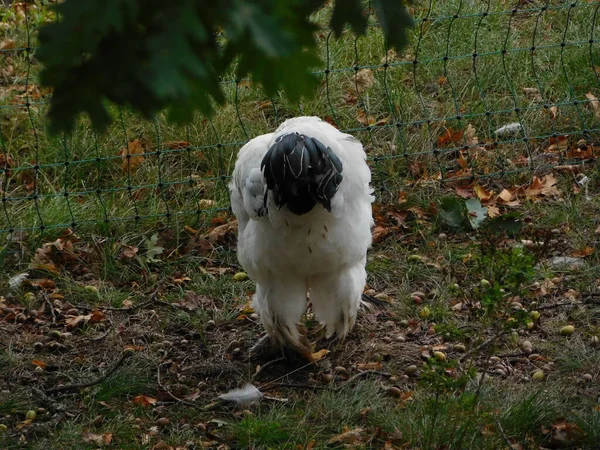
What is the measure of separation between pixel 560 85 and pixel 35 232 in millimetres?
3708

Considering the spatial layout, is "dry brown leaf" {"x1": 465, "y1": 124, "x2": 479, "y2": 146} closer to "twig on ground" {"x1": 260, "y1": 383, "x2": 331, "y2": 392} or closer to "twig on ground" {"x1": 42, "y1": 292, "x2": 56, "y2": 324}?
"twig on ground" {"x1": 260, "y1": 383, "x2": 331, "y2": 392}

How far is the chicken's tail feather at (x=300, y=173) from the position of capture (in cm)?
373

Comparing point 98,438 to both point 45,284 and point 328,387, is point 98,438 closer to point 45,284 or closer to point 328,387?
point 328,387

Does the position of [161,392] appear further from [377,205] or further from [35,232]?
[377,205]

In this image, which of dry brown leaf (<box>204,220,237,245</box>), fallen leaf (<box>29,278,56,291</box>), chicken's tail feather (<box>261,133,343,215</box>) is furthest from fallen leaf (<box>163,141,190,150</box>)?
chicken's tail feather (<box>261,133,343,215</box>)

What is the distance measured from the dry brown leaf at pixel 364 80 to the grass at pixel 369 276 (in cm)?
6

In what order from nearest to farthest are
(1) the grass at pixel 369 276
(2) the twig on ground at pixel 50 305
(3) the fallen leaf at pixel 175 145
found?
(1) the grass at pixel 369 276 < (2) the twig on ground at pixel 50 305 < (3) the fallen leaf at pixel 175 145

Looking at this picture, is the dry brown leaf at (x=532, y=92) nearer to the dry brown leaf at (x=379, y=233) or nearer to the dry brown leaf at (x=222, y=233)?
the dry brown leaf at (x=379, y=233)

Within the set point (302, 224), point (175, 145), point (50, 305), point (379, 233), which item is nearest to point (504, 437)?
point (302, 224)

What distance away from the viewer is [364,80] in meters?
6.56

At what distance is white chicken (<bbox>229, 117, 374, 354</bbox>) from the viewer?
379 cm

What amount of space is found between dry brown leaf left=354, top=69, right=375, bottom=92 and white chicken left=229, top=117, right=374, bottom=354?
2199mm

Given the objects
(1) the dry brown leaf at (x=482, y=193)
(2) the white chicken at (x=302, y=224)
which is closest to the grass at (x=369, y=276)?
Result: (1) the dry brown leaf at (x=482, y=193)

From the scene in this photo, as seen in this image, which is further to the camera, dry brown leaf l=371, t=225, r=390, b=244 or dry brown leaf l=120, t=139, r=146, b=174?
dry brown leaf l=120, t=139, r=146, b=174
